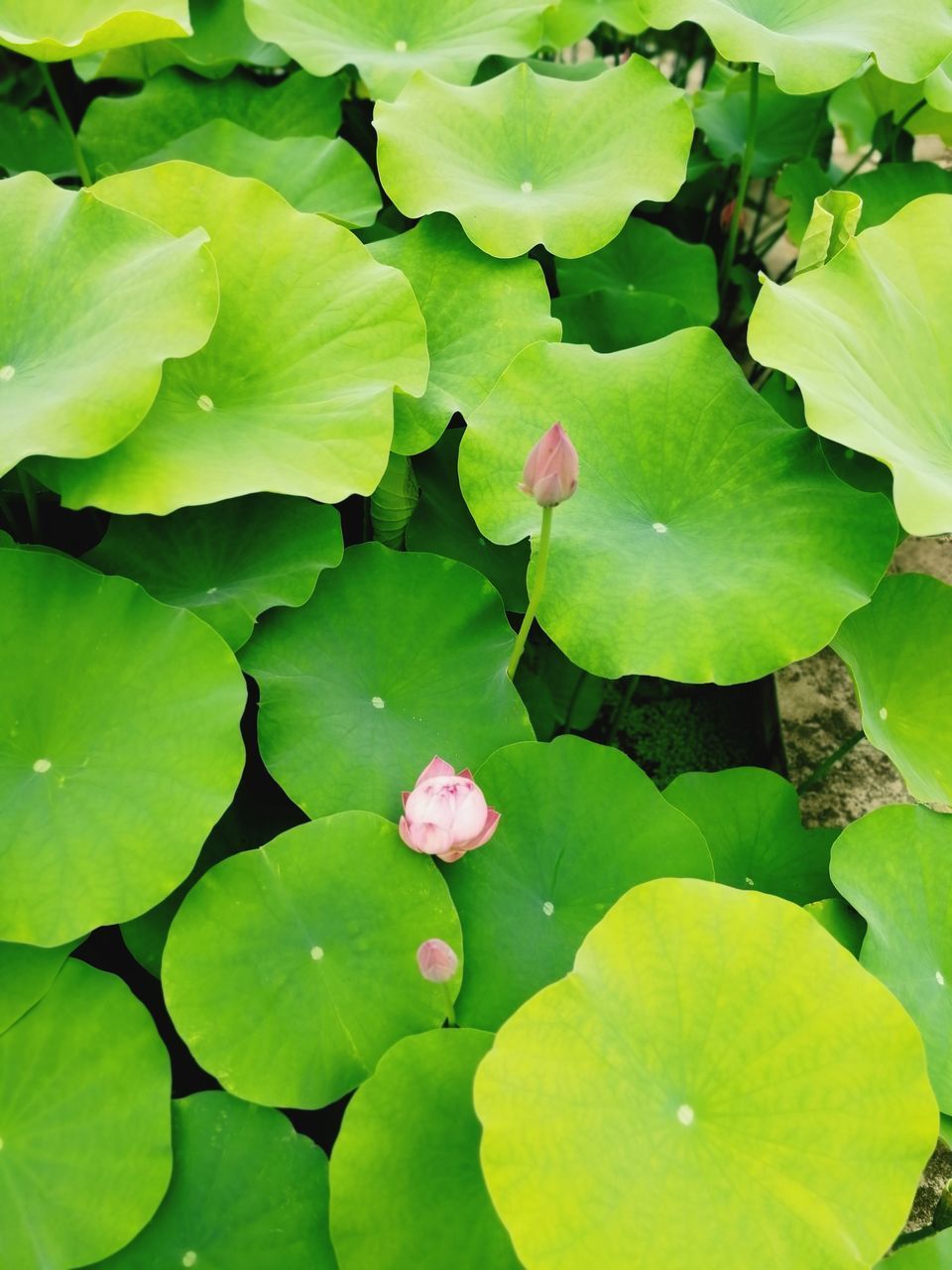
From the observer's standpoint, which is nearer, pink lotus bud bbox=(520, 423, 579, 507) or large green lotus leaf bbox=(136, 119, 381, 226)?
pink lotus bud bbox=(520, 423, 579, 507)

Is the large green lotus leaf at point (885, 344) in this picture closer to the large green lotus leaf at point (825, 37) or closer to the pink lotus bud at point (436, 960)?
the large green lotus leaf at point (825, 37)

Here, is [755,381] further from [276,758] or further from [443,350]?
[276,758]

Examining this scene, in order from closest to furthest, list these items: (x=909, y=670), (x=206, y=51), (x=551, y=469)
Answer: (x=551, y=469)
(x=909, y=670)
(x=206, y=51)

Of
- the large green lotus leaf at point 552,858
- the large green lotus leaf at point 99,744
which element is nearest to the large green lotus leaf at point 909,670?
the large green lotus leaf at point 552,858

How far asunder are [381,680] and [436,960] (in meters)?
0.47

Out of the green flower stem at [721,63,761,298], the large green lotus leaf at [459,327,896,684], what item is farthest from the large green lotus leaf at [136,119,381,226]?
the green flower stem at [721,63,761,298]

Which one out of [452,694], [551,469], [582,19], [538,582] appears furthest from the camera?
[582,19]

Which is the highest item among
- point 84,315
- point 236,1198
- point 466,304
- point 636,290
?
point 84,315

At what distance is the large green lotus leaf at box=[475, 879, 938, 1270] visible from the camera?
991 mm

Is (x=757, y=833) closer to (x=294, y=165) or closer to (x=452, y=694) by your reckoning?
(x=452, y=694)

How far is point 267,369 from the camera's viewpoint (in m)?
1.45

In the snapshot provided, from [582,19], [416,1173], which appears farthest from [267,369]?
[582,19]

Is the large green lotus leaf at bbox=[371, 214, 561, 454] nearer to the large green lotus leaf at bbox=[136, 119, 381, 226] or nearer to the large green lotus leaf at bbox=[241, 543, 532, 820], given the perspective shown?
the large green lotus leaf at bbox=[136, 119, 381, 226]

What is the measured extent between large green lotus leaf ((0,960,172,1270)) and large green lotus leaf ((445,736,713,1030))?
14.1 inches
